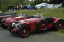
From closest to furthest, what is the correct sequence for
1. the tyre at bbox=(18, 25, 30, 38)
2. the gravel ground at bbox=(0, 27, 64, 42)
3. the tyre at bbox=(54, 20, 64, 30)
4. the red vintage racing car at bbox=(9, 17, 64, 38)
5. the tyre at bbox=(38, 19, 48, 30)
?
1. the gravel ground at bbox=(0, 27, 64, 42)
2. the tyre at bbox=(18, 25, 30, 38)
3. the red vintage racing car at bbox=(9, 17, 64, 38)
4. the tyre at bbox=(38, 19, 48, 30)
5. the tyre at bbox=(54, 20, 64, 30)

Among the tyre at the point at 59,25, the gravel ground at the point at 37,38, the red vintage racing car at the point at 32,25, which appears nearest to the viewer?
the gravel ground at the point at 37,38

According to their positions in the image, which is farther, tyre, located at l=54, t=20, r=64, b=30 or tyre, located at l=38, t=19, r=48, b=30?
tyre, located at l=54, t=20, r=64, b=30

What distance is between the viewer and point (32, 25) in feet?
21.5

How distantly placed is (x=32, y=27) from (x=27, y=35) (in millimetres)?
675

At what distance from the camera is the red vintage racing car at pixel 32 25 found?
6.03 metres

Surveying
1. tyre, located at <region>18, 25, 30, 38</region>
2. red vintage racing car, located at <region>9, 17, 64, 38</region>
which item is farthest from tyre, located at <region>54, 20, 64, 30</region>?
tyre, located at <region>18, 25, 30, 38</region>

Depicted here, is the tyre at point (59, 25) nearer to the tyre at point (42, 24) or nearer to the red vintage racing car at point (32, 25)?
the red vintage racing car at point (32, 25)

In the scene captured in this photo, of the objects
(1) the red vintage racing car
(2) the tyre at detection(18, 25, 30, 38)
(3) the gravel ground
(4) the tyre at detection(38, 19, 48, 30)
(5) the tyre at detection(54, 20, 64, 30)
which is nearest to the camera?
(3) the gravel ground

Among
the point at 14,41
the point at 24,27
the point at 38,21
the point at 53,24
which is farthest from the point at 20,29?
the point at 53,24

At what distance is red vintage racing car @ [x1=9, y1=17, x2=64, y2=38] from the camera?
6.03m

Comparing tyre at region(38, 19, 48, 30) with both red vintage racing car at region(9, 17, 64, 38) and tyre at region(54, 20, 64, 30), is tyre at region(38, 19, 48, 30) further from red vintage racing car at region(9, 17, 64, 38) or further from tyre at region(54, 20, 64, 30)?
tyre at region(54, 20, 64, 30)

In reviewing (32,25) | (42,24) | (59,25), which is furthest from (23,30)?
(59,25)

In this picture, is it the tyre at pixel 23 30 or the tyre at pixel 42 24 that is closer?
the tyre at pixel 23 30

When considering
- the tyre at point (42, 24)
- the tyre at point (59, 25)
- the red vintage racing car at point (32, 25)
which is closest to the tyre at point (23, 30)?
the red vintage racing car at point (32, 25)
